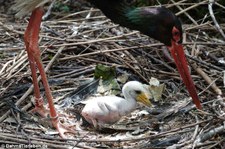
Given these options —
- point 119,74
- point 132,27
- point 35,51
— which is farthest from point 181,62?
point 35,51

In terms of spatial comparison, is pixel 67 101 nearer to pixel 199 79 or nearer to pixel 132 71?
pixel 132 71

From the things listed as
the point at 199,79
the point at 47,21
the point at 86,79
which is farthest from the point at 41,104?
the point at 47,21

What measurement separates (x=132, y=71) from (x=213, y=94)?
0.99 m

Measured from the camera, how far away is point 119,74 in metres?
6.36

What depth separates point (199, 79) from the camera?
615 centimetres

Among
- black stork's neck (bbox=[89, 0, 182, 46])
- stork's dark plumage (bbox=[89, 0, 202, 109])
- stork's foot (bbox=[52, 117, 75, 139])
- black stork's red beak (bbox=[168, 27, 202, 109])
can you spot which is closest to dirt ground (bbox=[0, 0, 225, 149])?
stork's foot (bbox=[52, 117, 75, 139])

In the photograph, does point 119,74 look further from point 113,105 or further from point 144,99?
point 113,105

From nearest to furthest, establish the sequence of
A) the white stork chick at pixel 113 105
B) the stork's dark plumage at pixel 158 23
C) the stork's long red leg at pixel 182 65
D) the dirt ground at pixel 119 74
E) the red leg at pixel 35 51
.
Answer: the dirt ground at pixel 119 74
the white stork chick at pixel 113 105
the stork's dark plumage at pixel 158 23
the stork's long red leg at pixel 182 65
the red leg at pixel 35 51

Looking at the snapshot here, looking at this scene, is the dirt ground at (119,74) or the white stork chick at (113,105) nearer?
the dirt ground at (119,74)

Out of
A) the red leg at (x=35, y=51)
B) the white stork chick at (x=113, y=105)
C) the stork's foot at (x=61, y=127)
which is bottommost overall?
the stork's foot at (x=61, y=127)

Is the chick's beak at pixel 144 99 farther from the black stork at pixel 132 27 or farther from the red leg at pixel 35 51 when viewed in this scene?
the red leg at pixel 35 51

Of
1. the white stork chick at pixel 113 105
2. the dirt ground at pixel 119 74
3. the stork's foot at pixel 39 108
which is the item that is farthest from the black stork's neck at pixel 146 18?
the stork's foot at pixel 39 108

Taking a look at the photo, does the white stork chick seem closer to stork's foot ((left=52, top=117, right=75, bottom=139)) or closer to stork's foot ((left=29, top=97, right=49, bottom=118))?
stork's foot ((left=52, top=117, right=75, bottom=139))

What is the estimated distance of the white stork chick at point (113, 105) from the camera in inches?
213
